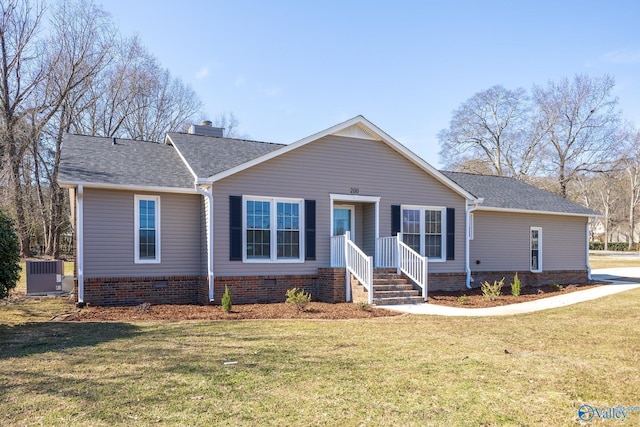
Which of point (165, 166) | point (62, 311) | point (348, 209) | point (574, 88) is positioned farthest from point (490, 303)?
point (574, 88)

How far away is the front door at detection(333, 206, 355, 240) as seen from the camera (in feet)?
47.5

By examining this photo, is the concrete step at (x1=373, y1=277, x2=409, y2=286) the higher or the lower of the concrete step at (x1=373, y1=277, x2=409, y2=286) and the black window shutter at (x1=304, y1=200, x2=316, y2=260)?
the lower

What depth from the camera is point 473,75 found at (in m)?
18.9

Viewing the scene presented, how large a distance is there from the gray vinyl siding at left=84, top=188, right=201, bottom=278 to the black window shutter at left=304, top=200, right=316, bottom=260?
2.89 m

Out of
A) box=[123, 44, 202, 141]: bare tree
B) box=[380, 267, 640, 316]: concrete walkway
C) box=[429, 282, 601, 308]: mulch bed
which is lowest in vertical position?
box=[429, 282, 601, 308]: mulch bed

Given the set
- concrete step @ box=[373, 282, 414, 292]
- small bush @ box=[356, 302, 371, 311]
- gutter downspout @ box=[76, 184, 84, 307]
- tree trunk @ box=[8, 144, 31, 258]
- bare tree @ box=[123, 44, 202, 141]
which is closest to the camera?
small bush @ box=[356, 302, 371, 311]

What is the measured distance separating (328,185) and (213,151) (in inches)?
146

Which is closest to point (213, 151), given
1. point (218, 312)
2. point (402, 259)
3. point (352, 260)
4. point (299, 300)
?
point (352, 260)

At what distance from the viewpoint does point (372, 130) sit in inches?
549

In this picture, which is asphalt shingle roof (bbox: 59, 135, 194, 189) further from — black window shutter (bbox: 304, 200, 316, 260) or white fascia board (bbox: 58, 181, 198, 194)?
black window shutter (bbox: 304, 200, 316, 260)

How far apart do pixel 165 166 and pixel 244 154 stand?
95.2 inches

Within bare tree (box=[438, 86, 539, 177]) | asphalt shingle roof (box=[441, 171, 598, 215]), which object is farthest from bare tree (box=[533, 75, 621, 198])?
asphalt shingle roof (box=[441, 171, 598, 215])

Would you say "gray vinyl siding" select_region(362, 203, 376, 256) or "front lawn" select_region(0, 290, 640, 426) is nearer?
"front lawn" select_region(0, 290, 640, 426)

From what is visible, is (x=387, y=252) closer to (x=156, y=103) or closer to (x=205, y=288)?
(x=205, y=288)
